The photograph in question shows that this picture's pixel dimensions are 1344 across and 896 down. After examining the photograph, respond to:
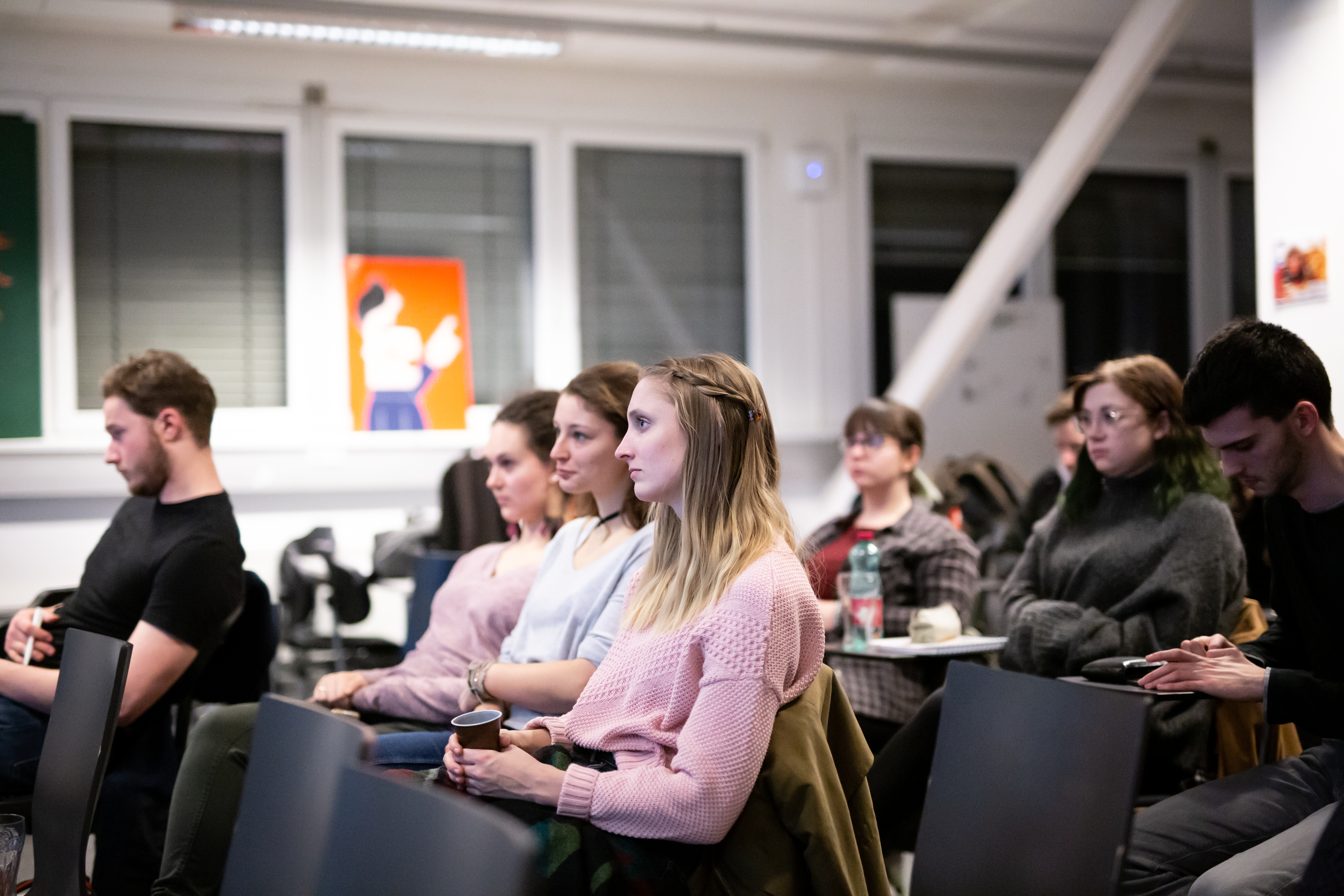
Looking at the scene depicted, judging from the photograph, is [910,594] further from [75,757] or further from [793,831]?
[75,757]

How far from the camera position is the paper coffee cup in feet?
5.58

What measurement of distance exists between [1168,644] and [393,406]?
4.28 meters

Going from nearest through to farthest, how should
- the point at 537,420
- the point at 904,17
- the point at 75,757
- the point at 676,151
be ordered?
the point at 75,757, the point at 537,420, the point at 904,17, the point at 676,151

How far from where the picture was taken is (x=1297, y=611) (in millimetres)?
2029

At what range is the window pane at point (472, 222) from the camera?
5895mm

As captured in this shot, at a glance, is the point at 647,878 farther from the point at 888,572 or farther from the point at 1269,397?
the point at 888,572

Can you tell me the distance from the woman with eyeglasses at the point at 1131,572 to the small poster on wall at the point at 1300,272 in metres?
0.89

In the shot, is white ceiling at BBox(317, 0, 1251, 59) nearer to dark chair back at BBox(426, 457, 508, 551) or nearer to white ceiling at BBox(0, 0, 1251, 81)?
white ceiling at BBox(0, 0, 1251, 81)

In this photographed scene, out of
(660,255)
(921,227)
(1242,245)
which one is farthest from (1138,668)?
(1242,245)

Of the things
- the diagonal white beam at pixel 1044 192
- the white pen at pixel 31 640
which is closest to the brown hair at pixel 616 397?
the white pen at pixel 31 640

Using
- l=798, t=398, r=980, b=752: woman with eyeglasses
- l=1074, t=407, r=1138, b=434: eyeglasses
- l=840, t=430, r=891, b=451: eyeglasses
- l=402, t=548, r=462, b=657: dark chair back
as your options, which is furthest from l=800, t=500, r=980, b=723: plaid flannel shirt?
l=402, t=548, r=462, b=657: dark chair back

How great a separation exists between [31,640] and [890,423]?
7.51 ft

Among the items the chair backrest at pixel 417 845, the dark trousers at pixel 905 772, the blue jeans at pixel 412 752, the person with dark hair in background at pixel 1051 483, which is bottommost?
the dark trousers at pixel 905 772

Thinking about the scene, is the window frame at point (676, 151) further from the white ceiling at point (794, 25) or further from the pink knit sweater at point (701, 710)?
the pink knit sweater at point (701, 710)
